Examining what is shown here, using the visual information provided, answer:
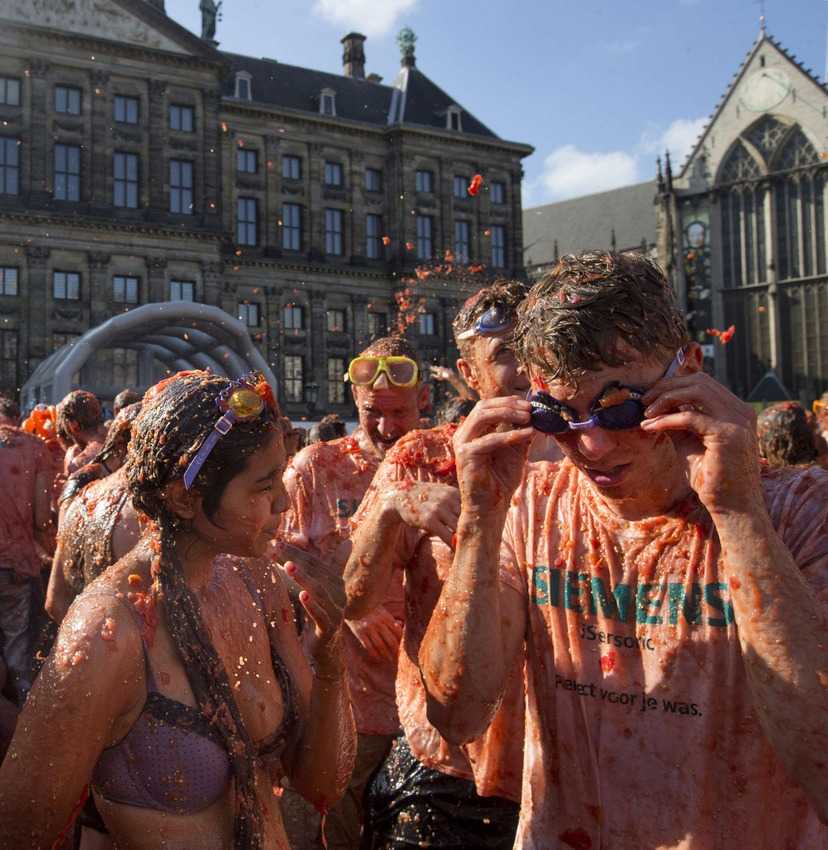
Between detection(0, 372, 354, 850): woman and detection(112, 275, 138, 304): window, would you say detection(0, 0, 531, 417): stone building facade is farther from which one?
detection(0, 372, 354, 850): woman

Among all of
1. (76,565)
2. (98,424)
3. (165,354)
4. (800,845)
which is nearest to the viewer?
(800,845)

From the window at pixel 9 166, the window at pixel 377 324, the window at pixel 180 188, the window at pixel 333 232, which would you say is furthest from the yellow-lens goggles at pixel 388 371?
the window at pixel 333 232

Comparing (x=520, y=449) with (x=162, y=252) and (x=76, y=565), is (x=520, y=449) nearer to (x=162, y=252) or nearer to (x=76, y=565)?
(x=76, y=565)

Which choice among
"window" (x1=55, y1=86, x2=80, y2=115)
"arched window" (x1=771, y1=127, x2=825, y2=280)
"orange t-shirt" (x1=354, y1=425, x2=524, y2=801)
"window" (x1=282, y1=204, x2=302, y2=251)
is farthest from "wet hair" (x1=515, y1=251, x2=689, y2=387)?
"arched window" (x1=771, y1=127, x2=825, y2=280)

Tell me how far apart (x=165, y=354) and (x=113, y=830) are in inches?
1193

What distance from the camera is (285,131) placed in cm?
4162

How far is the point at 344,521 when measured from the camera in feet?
13.6

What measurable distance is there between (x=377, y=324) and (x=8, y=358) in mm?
16535

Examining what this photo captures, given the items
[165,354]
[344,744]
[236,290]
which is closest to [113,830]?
[344,744]

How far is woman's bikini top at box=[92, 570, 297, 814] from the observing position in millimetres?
2016

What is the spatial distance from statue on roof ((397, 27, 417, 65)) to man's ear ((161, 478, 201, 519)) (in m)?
48.6

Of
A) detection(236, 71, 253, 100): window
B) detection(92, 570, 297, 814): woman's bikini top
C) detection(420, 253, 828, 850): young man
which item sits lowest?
detection(92, 570, 297, 814): woman's bikini top

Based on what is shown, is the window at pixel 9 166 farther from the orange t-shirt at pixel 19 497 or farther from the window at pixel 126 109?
the orange t-shirt at pixel 19 497

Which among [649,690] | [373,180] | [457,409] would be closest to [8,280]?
[373,180]
